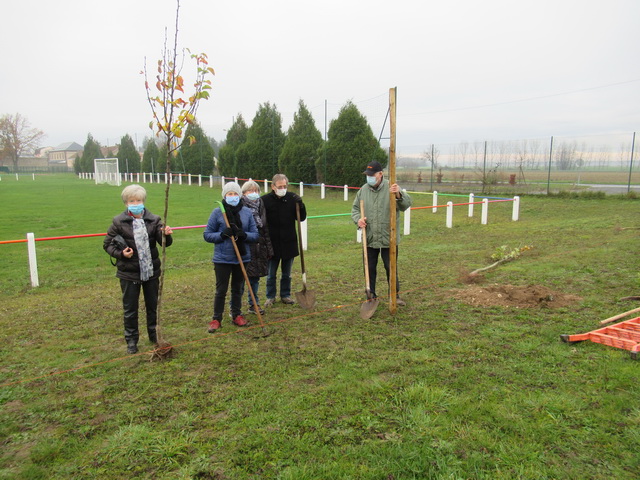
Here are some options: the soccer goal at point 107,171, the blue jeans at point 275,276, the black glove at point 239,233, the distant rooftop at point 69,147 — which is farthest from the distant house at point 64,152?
the black glove at point 239,233

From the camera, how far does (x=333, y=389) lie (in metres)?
3.59

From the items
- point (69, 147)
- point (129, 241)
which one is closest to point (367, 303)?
point (129, 241)

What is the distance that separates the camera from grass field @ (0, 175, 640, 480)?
2.74 meters

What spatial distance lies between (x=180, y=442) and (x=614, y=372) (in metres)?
3.50

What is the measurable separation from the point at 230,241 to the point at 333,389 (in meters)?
2.23

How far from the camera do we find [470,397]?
3.35 m

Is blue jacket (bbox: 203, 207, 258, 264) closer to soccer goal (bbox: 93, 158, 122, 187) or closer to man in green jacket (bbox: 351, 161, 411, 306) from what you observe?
man in green jacket (bbox: 351, 161, 411, 306)

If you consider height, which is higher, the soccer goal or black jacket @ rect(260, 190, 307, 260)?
the soccer goal

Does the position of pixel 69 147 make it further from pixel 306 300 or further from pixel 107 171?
pixel 306 300

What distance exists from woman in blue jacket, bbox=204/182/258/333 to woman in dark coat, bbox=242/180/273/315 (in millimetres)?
191

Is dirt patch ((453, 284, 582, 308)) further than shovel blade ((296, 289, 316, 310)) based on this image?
No

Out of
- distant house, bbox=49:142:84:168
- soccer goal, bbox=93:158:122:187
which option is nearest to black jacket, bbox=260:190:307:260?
soccer goal, bbox=93:158:122:187

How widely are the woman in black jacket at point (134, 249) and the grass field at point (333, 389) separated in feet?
1.83

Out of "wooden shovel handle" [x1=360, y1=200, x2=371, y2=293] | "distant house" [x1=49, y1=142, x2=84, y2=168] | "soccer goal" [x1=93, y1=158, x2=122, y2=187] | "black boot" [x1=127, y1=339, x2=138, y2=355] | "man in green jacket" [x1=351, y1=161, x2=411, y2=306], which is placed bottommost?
"black boot" [x1=127, y1=339, x2=138, y2=355]
